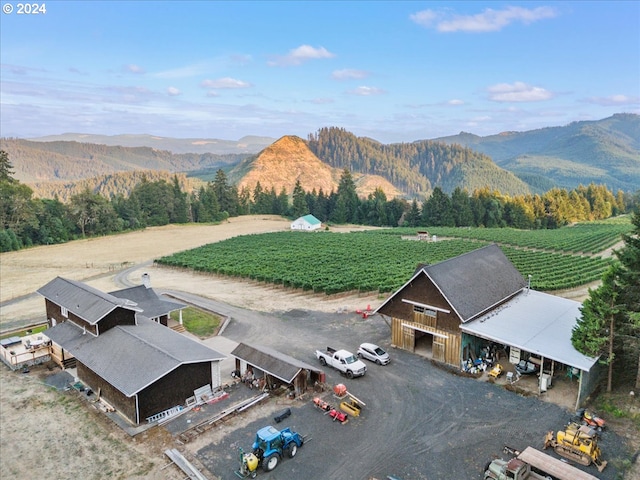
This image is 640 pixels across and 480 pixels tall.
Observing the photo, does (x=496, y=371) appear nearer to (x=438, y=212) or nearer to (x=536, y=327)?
(x=536, y=327)

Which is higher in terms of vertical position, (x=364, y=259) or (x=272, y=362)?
(x=272, y=362)

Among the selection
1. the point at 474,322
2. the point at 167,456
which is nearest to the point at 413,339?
the point at 474,322

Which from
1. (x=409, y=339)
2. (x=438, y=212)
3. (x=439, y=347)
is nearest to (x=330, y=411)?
(x=439, y=347)

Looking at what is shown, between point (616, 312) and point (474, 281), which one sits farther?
point (474, 281)

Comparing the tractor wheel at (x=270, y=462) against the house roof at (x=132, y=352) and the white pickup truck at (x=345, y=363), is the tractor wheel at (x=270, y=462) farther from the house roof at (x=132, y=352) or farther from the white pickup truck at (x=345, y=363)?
the white pickup truck at (x=345, y=363)

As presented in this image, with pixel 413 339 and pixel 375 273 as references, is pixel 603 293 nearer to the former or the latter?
pixel 413 339

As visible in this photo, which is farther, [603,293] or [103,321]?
[103,321]
